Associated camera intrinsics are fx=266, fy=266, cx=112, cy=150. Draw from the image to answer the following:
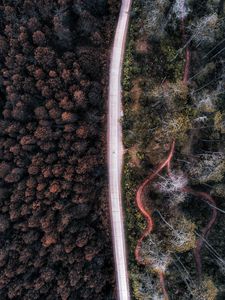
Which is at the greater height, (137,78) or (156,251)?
(137,78)

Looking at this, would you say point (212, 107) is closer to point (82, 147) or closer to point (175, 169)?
point (175, 169)

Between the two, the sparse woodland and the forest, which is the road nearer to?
the sparse woodland

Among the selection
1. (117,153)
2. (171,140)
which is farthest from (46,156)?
(171,140)

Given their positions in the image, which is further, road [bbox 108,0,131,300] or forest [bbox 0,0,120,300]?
road [bbox 108,0,131,300]

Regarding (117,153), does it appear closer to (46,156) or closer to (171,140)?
(171,140)

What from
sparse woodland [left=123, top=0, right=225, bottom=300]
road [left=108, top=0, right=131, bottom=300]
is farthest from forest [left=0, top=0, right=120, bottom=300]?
sparse woodland [left=123, top=0, right=225, bottom=300]

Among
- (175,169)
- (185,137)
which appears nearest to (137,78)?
(185,137)

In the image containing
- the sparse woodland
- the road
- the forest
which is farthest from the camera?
the road

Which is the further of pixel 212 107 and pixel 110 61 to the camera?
pixel 110 61
